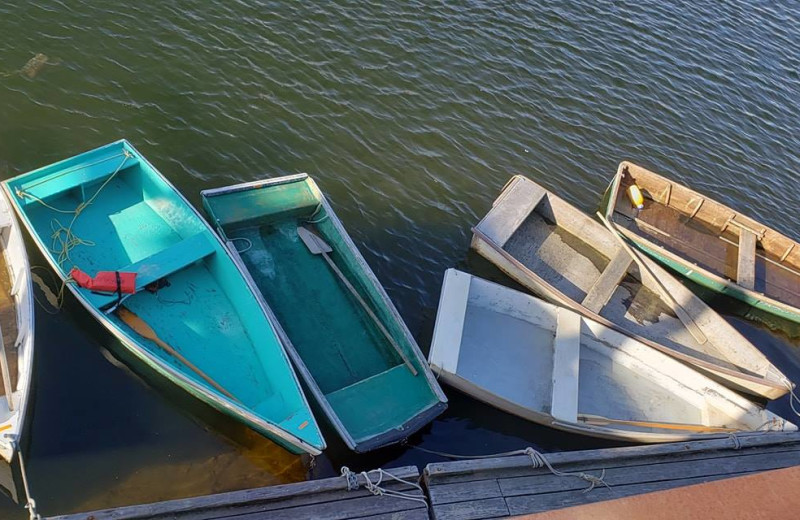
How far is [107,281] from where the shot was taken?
9.40m

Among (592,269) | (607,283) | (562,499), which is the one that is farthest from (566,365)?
(562,499)

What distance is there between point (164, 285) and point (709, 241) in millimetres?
11314

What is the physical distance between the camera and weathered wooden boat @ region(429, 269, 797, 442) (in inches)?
394

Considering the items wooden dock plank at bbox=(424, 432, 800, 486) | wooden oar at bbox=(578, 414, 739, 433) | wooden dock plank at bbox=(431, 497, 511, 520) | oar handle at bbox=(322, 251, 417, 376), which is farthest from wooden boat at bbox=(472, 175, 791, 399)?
wooden dock plank at bbox=(431, 497, 511, 520)

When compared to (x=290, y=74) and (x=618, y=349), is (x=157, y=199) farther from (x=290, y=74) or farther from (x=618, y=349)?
(x=618, y=349)

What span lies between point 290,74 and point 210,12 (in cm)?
291

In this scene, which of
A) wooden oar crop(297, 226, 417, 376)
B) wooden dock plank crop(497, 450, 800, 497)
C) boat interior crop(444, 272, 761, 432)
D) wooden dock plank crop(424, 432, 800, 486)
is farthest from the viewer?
boat interior crop(444, 272, 761, 432)

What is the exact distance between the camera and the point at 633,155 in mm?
16391

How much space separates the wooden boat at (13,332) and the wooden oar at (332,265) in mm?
4316

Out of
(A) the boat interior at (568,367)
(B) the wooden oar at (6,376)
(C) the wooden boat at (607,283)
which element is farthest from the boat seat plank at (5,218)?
(C) the wooden boat at (607,283)

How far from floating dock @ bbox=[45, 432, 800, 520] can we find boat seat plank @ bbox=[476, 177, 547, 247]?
5.23 meters

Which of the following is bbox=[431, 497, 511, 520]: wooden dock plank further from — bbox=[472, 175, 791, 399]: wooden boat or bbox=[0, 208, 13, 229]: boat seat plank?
bbox=[0, 208, 13, 229]: boat seat plank

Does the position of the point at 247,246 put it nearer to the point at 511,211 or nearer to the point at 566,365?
the point at 511,211

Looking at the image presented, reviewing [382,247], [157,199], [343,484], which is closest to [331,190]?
[382,247]
